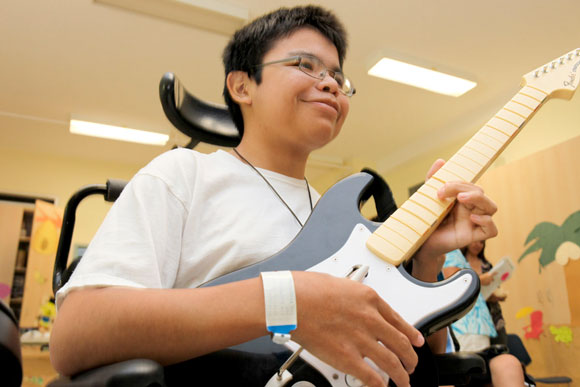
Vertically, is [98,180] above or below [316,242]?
below

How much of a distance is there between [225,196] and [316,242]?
0.82 feet

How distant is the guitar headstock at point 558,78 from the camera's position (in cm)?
105

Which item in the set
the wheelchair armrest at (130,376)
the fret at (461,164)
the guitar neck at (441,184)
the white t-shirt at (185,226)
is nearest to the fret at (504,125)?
the guitar neck at (441,184)

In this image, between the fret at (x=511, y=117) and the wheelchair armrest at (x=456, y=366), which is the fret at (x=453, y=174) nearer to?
the fret at (x=511, y=117)

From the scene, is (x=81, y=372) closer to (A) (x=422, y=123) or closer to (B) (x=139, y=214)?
(B) (x=139, y=214)

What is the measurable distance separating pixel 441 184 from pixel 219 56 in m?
3.18

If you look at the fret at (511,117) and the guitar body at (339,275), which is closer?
the guitar body at (339,275)

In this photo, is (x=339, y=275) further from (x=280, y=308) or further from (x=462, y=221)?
(x=462, y=221)

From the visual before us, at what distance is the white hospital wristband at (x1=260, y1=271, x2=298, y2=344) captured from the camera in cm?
57

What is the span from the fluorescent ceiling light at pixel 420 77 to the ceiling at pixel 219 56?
0.27 ft

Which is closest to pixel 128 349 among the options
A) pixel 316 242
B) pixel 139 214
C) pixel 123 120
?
pixel 139 214

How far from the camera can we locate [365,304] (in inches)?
23.8

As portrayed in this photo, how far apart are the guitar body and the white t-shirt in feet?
0.31

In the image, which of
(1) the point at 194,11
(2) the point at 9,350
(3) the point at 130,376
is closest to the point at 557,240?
(1) the point at 194,11
